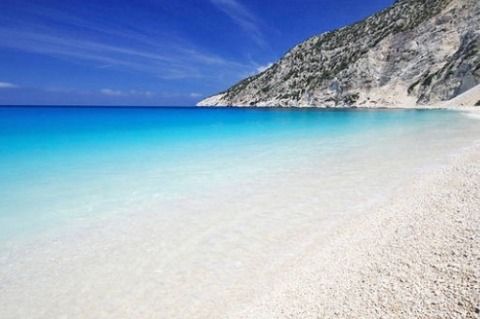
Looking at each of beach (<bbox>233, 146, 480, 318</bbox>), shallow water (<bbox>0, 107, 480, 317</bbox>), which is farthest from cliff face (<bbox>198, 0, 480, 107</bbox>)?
beach (<bbox>233, 146, 480, 318</bbox>)

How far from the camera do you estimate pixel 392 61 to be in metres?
88.6

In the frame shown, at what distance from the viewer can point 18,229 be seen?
23.9 feet

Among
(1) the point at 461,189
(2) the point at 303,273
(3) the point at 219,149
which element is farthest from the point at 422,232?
(3) the point at 219,149

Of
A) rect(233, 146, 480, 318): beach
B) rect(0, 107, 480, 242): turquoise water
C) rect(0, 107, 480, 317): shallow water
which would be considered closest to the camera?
rect(233, 146, 480, 318): beach

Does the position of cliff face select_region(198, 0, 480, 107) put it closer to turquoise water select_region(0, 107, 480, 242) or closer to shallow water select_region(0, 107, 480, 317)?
turquoise water select_region(0, 107, 480, 242)

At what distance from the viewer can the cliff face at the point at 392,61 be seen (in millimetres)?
69812

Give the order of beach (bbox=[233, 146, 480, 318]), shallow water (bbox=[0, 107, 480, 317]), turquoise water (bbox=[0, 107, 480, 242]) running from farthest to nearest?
turquoise water (bbox=[0, 107, 480, 242]), shallow water (bbox=[0, 107, 480, 317]), beach (bbox=[233, 146, 480, 318])

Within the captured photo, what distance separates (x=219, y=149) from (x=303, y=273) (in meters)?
15.2

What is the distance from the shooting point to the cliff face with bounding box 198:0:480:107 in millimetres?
69812

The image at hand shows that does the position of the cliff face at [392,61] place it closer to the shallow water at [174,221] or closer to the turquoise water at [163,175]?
the turquoise water at [163,175]

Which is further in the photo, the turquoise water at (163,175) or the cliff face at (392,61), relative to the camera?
the cliff face at (392,61)

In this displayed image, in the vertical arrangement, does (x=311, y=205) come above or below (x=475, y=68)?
below

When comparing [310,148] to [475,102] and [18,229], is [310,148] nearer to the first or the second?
[18,229]

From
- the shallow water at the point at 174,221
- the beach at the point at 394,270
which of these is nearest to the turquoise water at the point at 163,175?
the shallow water at the point at 174,221
